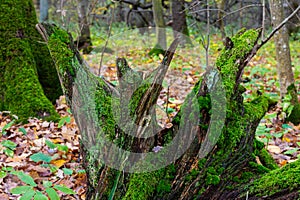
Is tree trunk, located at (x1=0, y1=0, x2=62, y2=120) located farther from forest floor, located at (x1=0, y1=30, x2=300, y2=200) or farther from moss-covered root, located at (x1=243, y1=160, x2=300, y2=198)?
moss-covered root, located at (x1=243, y1=160, x2=300, y2=198)

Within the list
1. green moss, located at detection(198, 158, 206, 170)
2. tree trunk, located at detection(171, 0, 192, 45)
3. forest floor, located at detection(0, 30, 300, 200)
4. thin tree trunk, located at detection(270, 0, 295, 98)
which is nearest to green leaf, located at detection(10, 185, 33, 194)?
forest floor, located at detection(0, 30, 300, 200)

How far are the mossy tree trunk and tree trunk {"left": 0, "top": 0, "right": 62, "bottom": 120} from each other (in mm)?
2082

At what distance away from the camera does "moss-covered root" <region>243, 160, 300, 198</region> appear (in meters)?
2.04

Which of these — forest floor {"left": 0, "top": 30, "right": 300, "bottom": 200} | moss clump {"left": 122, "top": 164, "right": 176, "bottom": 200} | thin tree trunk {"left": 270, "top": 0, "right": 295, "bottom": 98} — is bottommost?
forest floor {"left": 0, "top": 30, "right": 300, "bottom": 200}

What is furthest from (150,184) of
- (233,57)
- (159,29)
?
(159,29)

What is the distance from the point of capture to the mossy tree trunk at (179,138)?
7.29 feet

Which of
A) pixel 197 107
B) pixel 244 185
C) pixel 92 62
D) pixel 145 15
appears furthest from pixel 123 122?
pixel 145 15

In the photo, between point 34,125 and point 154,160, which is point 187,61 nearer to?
point 34,125

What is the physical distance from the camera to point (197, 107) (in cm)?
231

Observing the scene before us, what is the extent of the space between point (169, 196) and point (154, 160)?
0.25 metres

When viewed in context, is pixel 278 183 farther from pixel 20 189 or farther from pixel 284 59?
pixel 284 59

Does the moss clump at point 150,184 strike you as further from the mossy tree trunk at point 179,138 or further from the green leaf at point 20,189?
the green leaf at point 20,189

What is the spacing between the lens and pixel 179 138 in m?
2.30

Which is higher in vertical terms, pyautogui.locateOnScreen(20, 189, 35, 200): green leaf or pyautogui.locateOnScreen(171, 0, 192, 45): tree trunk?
pyautogui.locateOnScreen(171, 0, 192, 45): tree trunk
